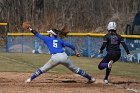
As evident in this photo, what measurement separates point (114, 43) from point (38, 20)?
34.0 meters

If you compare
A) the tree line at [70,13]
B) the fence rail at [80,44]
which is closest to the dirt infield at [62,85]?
the fence rail at [80,44]

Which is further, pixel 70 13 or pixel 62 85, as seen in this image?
pixel 70 13

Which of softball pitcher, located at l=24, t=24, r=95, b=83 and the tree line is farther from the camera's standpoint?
the tree line

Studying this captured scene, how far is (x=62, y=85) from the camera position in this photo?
12.0 meters

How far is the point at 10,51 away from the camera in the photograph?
99.0 ft

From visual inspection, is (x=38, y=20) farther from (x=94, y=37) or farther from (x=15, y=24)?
(x=94, y=37)

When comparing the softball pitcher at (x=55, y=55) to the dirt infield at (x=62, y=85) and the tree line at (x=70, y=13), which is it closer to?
the dirt infield at (x=62, y=85)

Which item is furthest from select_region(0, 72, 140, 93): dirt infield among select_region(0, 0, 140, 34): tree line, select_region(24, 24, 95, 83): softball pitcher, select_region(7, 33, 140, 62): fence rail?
select_region(0, 0, 140, 34): tree line

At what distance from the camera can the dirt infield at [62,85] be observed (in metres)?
11.0

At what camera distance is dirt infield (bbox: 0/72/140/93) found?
11.0m

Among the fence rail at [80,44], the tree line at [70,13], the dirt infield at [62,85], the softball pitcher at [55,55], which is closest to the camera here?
the dirt infield at [62,85]

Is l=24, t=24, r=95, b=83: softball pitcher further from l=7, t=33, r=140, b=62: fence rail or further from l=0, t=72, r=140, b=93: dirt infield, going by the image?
l=7, t=33, r=140, b=62: fence rail

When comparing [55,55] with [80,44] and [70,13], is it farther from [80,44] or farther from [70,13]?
[70,13]

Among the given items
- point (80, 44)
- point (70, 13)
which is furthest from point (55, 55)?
point (70, 13)
